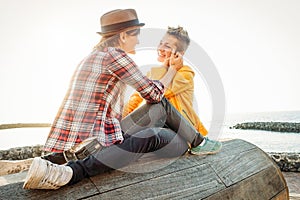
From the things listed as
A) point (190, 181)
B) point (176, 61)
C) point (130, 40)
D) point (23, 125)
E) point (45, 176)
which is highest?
point (130, 40)

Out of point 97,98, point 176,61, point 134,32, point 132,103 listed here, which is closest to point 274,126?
point 176,61

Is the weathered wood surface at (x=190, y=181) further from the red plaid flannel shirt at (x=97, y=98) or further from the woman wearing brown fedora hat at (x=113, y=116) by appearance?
the red plaid flannel shirt at (x=97, y=98)

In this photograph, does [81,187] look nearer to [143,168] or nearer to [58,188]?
[58,188]

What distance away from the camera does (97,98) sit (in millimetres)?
1401

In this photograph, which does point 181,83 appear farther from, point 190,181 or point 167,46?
point 190,181

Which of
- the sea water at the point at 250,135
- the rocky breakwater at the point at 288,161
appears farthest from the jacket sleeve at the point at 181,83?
the rocky breakwater at the point at 288,161

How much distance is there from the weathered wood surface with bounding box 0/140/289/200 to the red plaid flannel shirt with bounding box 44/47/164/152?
24cm

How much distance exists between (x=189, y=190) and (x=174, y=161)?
0.22m

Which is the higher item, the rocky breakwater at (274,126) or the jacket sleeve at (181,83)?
the jacket sleeve at (181,83)

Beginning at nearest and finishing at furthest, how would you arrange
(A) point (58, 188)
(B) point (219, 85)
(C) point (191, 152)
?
(A) point (58, 188)
(C) point (191, 152)
(B) point (219, 85)

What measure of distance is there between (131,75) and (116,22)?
392mm

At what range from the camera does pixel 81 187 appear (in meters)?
1.07

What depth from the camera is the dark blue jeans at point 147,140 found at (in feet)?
3.97

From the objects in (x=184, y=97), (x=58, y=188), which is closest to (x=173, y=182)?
(x=58, y=188)
